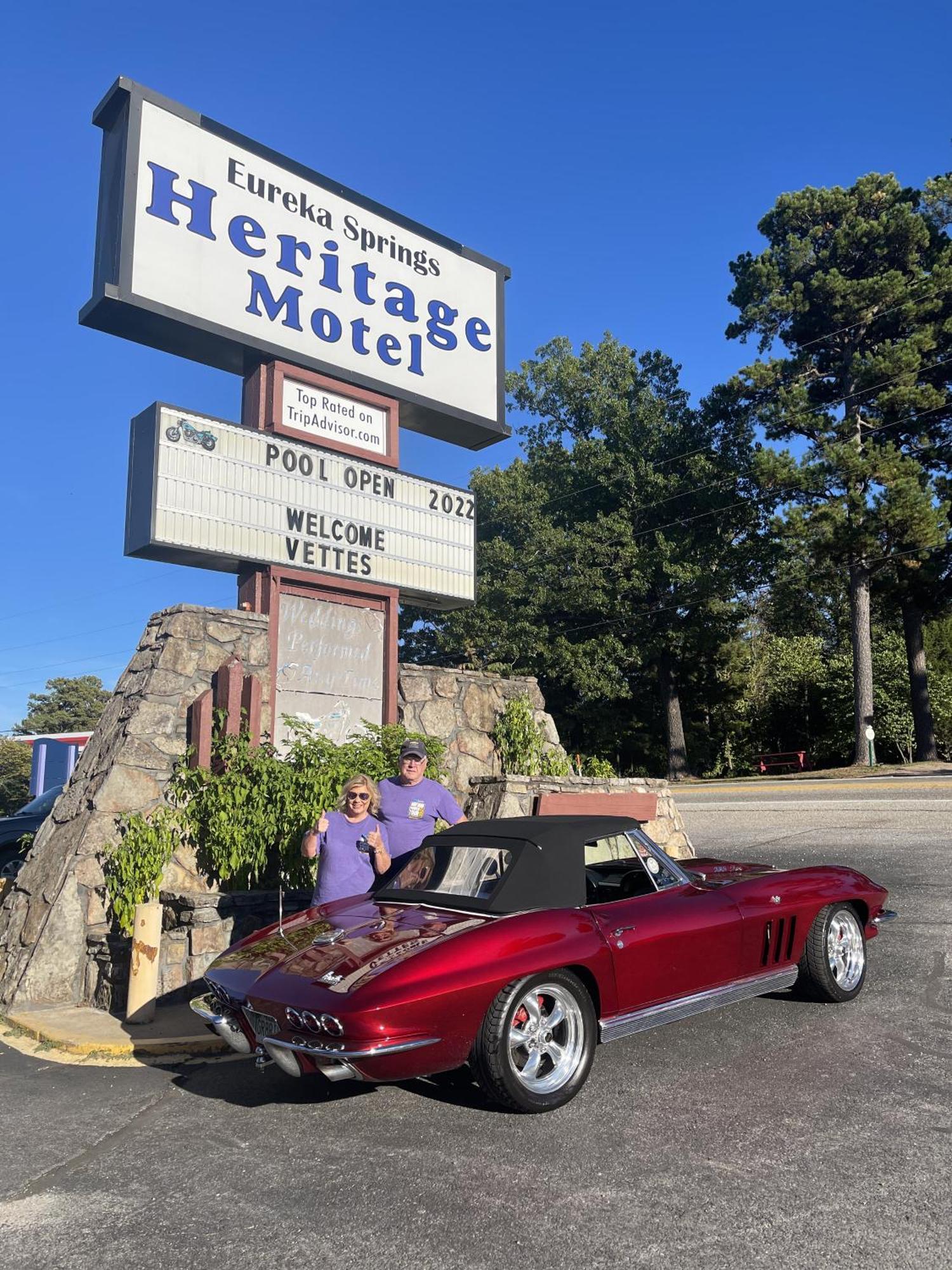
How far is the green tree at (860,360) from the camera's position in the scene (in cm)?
2870

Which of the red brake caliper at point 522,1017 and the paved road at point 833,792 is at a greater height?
the paved road at point 833,792

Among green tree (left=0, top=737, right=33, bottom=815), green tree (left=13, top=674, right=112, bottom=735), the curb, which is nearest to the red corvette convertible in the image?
the curb

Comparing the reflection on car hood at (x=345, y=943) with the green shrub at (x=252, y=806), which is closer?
the reflection on car hood at (x=345, y=943)

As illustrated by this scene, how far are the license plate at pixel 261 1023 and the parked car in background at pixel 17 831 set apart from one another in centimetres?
956

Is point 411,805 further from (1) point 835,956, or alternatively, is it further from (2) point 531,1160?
(2) point 531,1160

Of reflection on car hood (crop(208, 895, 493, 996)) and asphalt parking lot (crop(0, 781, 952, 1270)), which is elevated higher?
reflection on car hood (crop(208, 895, 493, 996))

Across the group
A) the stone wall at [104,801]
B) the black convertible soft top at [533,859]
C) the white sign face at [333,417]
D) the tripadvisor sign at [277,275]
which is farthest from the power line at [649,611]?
the black convertible soft top at [533,859]

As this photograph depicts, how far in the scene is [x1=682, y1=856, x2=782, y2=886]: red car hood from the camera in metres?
5.57

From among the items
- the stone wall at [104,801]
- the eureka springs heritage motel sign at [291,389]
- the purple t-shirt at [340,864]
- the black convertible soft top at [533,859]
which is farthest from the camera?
the eureka springs heritage motel sign at [291,389]

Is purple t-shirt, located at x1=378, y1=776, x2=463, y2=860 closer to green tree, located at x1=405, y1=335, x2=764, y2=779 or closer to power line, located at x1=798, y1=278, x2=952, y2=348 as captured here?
green tree, located at x1=405, y1=335, x2=764, y2=779

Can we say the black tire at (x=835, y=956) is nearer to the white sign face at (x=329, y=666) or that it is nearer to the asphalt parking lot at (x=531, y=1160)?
the asphalt parking lot at (x=531, y=1160)

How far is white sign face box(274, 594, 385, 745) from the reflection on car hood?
458cm

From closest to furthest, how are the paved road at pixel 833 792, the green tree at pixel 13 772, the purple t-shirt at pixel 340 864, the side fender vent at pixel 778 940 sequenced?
the side fender vent at pixel 778 940 → the purple t-shirt at pixel 340 864 → the paved road at pixel 833 792 → the green tree at pixel 13 772

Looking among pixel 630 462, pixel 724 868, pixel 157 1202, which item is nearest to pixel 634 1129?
pixel 157 1202
